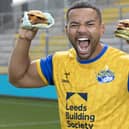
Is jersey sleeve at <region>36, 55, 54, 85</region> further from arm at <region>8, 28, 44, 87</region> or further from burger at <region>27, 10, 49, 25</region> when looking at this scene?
burger at <region>27, 10, 49, 25</region>

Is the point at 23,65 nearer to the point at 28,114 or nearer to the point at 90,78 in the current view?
the point at 90,78

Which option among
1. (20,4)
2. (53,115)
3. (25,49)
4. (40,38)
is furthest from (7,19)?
(25,49)

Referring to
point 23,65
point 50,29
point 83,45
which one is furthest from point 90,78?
point 50,29

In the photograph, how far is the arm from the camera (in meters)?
2.35

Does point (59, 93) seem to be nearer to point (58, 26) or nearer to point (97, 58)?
point (97, 58)

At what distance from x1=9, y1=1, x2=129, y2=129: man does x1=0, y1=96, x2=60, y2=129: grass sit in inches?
183

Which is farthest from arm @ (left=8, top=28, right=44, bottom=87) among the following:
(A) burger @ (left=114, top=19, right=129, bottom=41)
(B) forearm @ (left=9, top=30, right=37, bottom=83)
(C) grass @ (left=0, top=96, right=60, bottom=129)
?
(C) grass @ (left=0, top=96, right=60, bottom=129)

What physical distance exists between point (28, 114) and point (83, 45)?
6.06 metres

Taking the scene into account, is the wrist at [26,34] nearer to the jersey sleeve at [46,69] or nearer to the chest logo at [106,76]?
the jersey sleeve at [46,69]

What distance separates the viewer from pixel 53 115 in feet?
26.2

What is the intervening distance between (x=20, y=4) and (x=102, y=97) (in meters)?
11.5

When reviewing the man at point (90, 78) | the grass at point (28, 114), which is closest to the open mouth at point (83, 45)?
the man at point (90, 78)

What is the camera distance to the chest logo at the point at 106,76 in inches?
Answer: 85.6

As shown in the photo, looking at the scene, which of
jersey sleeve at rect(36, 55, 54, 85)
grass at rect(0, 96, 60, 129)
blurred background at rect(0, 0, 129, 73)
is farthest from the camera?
blurred background at rect(0, 0, 129, 73)
